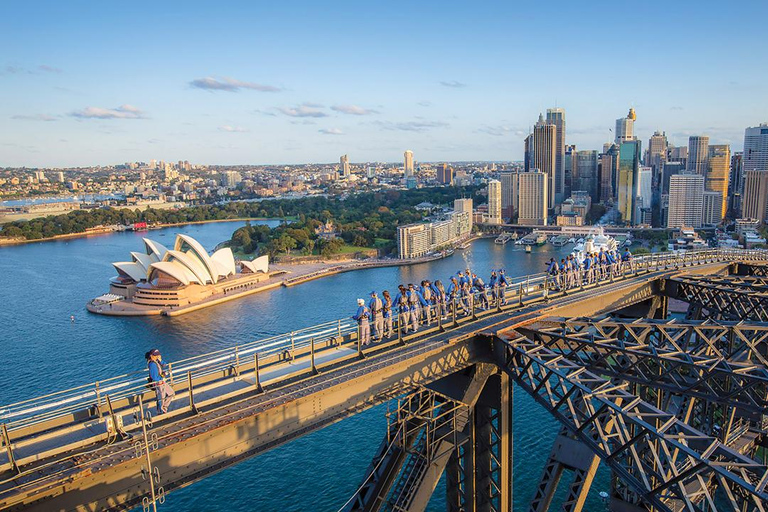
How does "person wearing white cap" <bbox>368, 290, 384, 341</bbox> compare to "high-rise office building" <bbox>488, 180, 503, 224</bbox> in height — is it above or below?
above

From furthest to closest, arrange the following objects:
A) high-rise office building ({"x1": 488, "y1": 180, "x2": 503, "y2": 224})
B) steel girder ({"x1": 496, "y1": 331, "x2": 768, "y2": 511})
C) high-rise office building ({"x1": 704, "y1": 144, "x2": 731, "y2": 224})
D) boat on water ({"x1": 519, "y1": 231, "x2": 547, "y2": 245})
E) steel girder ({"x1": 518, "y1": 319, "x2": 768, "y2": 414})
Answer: high-rise office building ({"x1": 488, "y1": 180, "x2": 503, "y2": 224}), high-rise office building ({"x1": 704, "y1": 144, "x2": 731, "y2": 224}), boat on water ({"x1": 519, "y1": 231, "x2": 547, "y2": 245}), steel girder ({"x1": 518, "y1": 319, "x2": 768, "y2": 414}), steel girder ({"x1": 496, "y1": 331, "x2": 768, "y2": 511})

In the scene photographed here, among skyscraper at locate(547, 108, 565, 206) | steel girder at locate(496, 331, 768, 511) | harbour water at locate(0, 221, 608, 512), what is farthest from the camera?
skyscraper at locate(547, 108, 565, 206)

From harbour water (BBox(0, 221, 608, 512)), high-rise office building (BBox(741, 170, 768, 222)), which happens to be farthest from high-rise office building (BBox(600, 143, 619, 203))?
harbour water (BBox(0, 221, 608, 512))

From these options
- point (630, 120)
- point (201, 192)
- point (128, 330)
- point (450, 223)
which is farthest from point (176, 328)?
point (630, 120)

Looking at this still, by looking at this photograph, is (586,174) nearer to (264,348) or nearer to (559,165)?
(559,165)

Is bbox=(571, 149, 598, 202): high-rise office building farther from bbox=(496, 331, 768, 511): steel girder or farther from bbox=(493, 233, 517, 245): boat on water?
bbox=(496, 331, 768, 511): steel girder

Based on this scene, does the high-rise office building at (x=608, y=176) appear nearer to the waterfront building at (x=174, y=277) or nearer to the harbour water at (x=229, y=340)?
the harbour water at (x=229, y=340)

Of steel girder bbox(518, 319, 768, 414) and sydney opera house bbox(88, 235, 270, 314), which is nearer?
steel girder bbox(518, 319, 768, 414)
